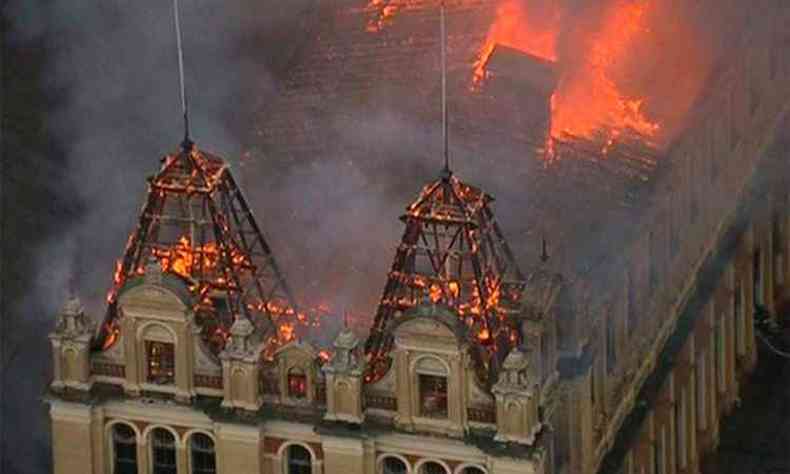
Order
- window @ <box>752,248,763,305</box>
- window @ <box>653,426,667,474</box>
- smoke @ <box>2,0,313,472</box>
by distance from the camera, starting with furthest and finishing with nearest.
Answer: window @ <box>752,248,763,305</box>
smoke @ <box>2,0,313,472</box>
window @ <box>653,426,667,474</box>

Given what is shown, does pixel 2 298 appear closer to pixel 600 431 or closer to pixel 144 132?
pixel 144 132

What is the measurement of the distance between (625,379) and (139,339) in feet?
46.1

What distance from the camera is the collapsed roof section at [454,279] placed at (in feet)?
284

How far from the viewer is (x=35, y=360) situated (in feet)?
326

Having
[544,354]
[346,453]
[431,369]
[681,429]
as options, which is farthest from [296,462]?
[681,429]

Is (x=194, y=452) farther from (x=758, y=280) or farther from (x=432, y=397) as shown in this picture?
(x=758, y=280)

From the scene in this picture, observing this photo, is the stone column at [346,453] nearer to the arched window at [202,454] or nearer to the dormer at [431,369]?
the dormer at [431,369]

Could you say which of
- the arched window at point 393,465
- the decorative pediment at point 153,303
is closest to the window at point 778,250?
the arched window at point 393,465

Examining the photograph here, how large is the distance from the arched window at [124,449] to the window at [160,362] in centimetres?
144

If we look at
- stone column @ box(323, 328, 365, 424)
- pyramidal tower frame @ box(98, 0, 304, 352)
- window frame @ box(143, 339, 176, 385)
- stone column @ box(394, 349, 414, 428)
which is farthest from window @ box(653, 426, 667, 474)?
window frame @ box(143, 339, 176, 385)

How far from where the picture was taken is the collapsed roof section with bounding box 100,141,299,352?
88312 millimetres

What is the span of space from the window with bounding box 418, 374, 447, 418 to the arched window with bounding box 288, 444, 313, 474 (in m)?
3.06

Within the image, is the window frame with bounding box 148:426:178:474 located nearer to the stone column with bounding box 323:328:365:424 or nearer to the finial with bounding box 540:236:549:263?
the stone column with bounding box 323:328:365:424

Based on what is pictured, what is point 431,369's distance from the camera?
85.9 m
